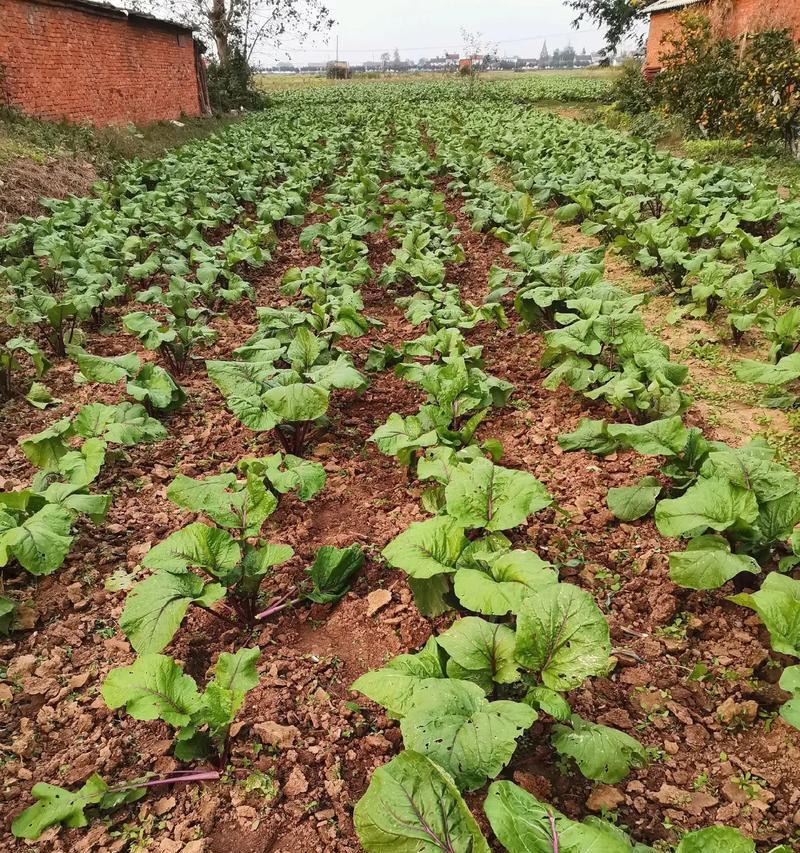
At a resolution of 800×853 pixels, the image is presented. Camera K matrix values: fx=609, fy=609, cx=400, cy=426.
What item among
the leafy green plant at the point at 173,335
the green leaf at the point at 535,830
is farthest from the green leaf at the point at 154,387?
the green leaf at the point at 535,830

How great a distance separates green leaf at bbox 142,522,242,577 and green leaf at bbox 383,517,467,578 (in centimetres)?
69

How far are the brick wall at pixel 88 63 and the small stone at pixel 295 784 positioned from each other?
599 inches

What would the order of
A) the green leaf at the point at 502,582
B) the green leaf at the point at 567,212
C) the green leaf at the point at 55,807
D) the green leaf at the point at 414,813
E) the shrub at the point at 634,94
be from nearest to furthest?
the green leaf at the point at 414,813 → the green leaf at the point at 55,807 → the green leaf at the point at 502,582 → the green leaf at the point at 567,212 → the shrub at the point at 634,94

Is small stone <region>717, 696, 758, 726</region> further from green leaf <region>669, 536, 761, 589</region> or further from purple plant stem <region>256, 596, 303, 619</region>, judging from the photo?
purple plant stem <region>256, 596, 303, 619</region>

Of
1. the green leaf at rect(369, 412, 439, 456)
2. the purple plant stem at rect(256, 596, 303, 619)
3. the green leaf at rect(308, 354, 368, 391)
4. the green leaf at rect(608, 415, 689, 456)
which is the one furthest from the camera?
the green leaf at rect(308, 354, 368, 391)

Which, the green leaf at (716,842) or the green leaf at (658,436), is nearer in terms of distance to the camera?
the green leaf at (716,842)

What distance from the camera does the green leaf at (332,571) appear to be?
2918 mm

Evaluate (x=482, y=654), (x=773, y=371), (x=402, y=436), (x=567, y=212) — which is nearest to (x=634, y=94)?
(x=567, y=212)

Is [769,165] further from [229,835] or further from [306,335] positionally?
[229,835]

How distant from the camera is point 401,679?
204cm

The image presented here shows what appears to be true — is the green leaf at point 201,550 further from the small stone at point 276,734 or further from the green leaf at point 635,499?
the green leaf at point 635,499

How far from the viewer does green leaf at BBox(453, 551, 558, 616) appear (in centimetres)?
221

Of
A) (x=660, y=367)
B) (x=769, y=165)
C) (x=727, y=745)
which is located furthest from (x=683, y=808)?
(x=769, y=165)

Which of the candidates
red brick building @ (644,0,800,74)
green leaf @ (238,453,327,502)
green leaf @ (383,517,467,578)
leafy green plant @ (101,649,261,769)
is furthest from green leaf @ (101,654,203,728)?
red brick building @ (644,0,800,74)
